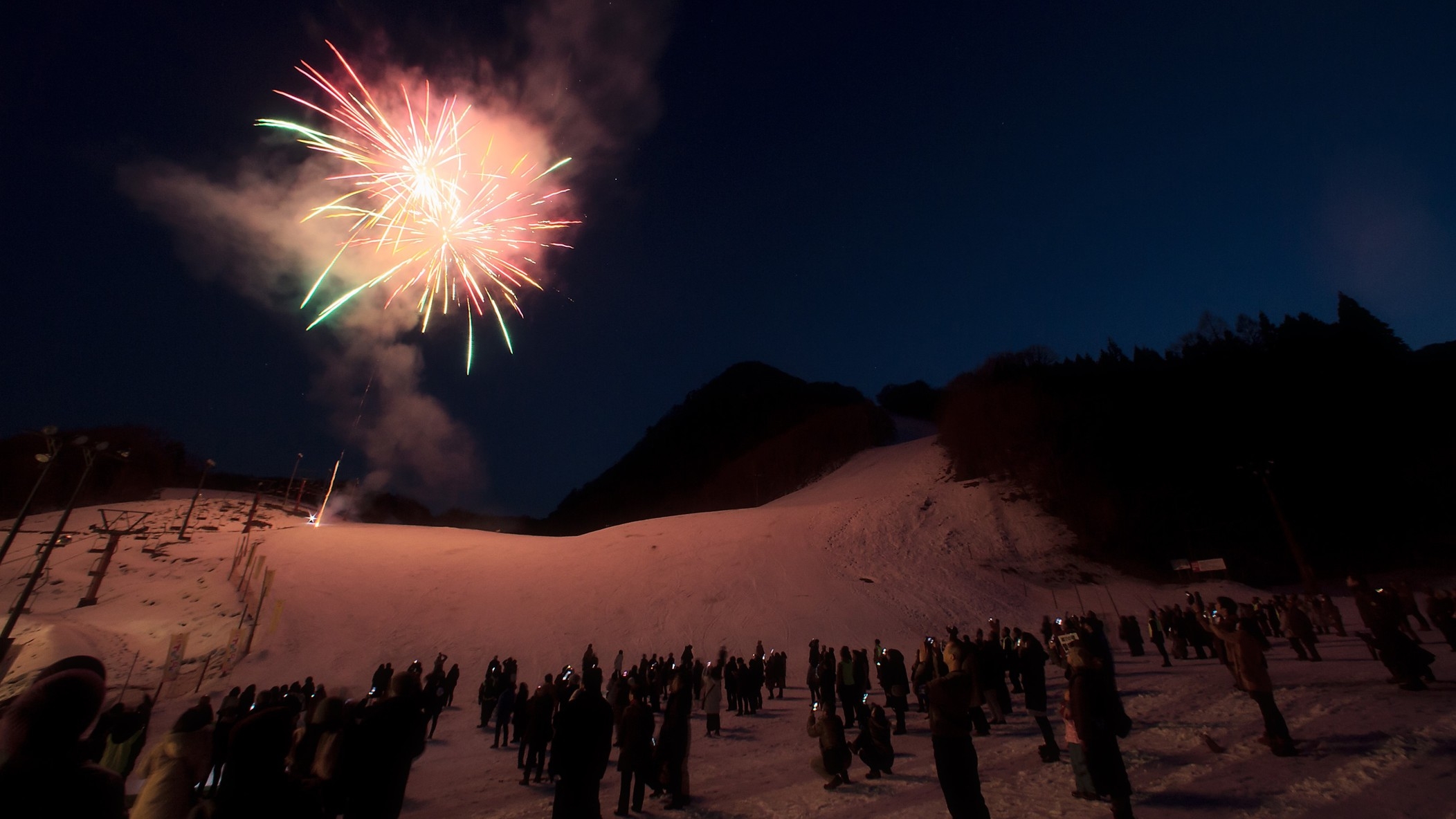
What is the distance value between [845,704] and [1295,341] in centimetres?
5590

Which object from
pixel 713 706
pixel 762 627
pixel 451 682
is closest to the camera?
pixel 713 706

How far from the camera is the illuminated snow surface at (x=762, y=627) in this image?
279 inches

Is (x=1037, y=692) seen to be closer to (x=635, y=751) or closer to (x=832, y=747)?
(x=832, y=747)

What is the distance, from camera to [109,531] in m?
29.6

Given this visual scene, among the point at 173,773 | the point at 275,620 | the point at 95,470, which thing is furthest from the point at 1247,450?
the point at 95,470

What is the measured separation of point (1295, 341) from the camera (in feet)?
153

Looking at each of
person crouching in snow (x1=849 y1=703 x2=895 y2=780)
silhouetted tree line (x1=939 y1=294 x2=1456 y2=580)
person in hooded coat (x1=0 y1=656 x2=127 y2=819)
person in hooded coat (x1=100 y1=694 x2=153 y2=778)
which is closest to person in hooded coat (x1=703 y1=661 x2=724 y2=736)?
person crouching in snow (x1=849 y1=703 x2=895 y2=780)

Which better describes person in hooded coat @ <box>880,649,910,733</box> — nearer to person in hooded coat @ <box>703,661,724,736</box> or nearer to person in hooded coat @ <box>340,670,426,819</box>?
person in hooded coat @ <box>703,661,724,736</box>

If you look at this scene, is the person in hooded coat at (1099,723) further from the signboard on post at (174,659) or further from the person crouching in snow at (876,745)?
the signboard on post at (174,659)

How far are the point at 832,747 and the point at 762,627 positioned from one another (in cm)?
1906

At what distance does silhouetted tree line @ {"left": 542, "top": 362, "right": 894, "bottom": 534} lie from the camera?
254 ft

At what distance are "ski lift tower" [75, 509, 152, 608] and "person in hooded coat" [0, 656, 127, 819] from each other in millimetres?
32964

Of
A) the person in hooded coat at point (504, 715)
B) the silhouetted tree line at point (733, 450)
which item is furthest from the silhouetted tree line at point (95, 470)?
the person in hooded coat at point (504, 715)

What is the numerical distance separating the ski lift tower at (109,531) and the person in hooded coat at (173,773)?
30133 mm
